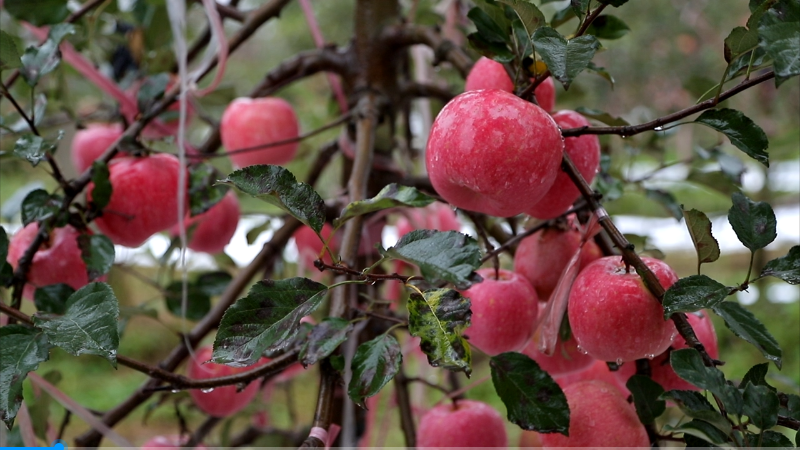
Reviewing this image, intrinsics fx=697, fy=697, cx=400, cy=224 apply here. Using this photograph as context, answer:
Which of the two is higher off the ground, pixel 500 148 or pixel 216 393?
pixel 500 148

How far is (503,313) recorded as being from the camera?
420mm

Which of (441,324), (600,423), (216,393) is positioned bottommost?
(216,393)

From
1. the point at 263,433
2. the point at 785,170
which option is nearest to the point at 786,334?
the point at 785,170

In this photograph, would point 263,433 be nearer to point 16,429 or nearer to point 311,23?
point 16,429

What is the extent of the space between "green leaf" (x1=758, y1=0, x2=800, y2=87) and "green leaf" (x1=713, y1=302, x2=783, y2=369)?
12 cm

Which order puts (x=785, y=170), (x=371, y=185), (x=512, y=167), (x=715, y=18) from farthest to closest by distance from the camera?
1. (x=785, y=170)
2. (x=715, y=18)
3. (x=371, y=185)
4. (x=512, y=167)

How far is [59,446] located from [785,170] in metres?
2.88

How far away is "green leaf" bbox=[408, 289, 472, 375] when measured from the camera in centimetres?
31

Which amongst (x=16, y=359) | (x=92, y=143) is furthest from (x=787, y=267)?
(x=92, y=143)

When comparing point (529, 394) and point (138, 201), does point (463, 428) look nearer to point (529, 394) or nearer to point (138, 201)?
Answer: point (529, 394)

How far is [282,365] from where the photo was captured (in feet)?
1.26

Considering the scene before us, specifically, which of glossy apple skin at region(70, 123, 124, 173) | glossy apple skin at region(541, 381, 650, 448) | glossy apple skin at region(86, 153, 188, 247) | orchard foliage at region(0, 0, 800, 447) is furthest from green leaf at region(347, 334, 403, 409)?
glossy apple skin at region(70, 123, 124, 173)

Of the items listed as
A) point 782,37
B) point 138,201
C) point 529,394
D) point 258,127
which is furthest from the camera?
point 258,127

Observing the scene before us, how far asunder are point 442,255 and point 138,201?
0.27 m
